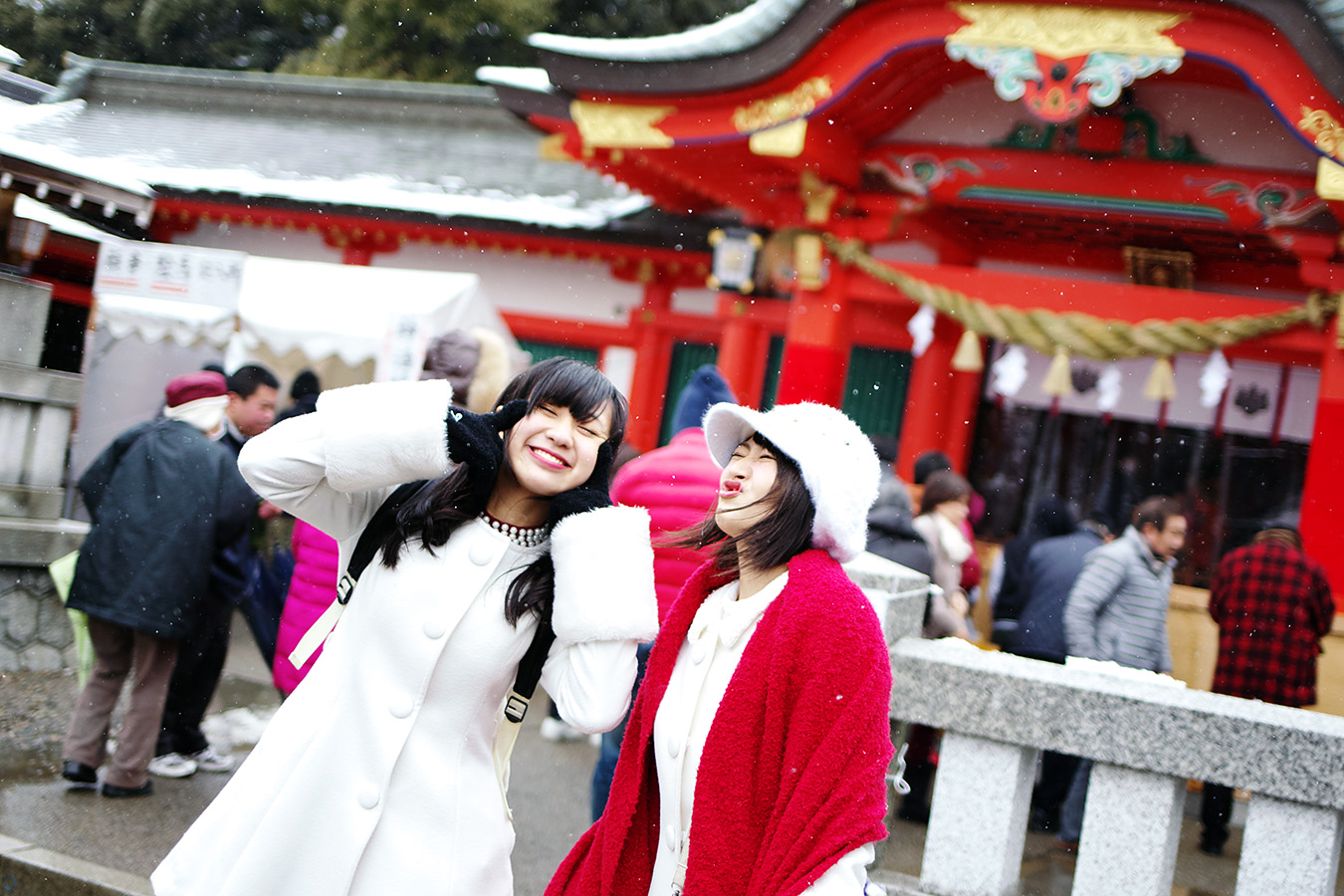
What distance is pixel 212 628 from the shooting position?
4.83 m

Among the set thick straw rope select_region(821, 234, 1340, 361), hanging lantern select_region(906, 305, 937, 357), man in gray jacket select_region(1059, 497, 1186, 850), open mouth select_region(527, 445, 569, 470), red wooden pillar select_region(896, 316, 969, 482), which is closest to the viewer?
open mouth select_region(527, 445, 569, 470)

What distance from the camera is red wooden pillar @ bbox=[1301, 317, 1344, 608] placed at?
6836mm

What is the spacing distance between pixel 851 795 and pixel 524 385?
42.5 inches

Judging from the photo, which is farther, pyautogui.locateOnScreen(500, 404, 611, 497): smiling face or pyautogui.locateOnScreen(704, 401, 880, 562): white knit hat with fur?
pyautogui.locateOnScreen(500, 404, 611, 497): smiling face

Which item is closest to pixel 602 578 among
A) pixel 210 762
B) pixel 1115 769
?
pixel 1115 769

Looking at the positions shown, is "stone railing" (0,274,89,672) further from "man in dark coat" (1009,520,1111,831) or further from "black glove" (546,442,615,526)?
"man in dark coat" (1009,520,1111,831)

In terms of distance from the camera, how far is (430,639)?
2.33m

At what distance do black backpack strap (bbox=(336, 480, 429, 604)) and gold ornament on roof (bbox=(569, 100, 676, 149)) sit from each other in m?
5.43

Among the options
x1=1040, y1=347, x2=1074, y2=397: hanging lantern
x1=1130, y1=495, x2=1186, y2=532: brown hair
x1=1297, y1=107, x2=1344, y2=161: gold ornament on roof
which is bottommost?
x1=1130, y1=495, x2=1186, y2=532: brown hair

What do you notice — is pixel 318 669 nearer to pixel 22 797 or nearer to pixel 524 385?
pixel 524 385

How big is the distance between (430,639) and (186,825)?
251cm

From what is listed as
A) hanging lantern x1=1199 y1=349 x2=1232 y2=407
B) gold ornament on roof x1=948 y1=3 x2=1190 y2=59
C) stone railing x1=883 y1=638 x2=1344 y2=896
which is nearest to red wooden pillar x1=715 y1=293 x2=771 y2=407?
gold ornament on roof x1=948 y1=3 x2=1190 y2=59

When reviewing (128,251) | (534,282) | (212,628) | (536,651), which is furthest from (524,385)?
(534,282)

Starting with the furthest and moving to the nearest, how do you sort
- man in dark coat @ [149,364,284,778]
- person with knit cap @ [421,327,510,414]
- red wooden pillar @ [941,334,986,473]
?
red wooden pillar @ [941,334,986,473] < man in dark coat @ [149,364,284,778] < person with knit cap @ [421,327,510,414]
